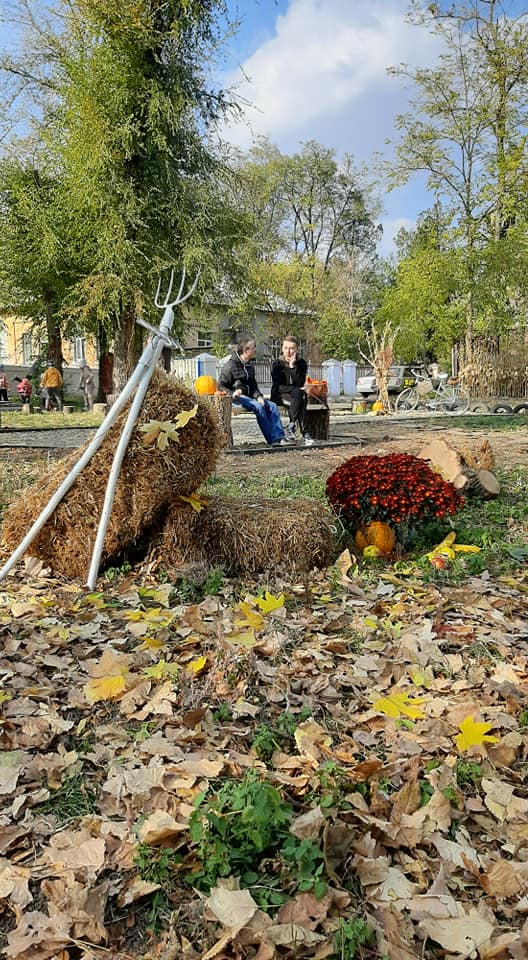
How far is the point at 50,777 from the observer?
6.48 ft

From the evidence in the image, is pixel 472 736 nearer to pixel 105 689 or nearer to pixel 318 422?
pixel 105 689

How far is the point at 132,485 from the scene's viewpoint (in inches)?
143

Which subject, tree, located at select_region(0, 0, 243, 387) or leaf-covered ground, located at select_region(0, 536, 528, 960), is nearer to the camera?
leaf-covered ground, located at select_region(0, 536, 528, 960)

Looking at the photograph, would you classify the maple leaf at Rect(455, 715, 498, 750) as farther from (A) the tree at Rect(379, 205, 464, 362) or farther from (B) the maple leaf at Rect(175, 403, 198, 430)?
(A) the tree at Rect(379, 205, 464, 362)

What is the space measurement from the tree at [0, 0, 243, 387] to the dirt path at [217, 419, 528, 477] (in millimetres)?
7368

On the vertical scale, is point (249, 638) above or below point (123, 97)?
below

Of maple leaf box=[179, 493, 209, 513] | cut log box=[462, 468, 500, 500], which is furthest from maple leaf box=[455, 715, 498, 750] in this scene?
cut log box=[462, 468, 500, 500]

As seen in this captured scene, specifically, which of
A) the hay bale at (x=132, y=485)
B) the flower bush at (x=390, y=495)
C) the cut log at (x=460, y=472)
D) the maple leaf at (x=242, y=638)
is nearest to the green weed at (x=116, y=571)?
the hay bale at (x=132, y=485)

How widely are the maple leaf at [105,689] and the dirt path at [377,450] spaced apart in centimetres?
416

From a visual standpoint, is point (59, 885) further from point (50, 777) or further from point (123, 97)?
point (123, 97)

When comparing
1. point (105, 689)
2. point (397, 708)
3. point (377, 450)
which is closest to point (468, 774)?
point (397, 708)

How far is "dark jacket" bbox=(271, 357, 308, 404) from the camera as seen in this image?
30.9 ft

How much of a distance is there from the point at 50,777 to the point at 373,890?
939 mm

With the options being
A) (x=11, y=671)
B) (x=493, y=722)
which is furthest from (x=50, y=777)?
(x=493, y=722)
